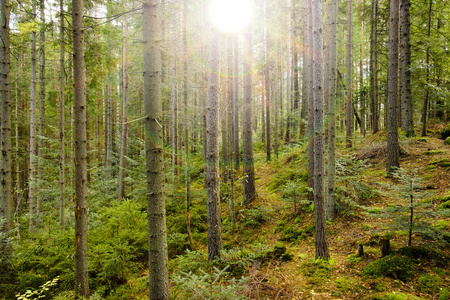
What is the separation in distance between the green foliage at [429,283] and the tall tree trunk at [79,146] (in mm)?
5988

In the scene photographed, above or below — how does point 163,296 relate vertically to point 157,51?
below

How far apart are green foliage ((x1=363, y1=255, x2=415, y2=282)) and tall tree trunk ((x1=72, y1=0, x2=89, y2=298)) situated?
548 centimetres

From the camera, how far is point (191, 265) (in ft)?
16.7

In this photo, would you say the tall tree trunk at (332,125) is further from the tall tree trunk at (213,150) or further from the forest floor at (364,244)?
the tall tree trunk at (213,150)

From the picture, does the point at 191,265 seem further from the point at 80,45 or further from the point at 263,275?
the point at 80,45

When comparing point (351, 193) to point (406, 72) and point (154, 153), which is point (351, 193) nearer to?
point (154, 153)

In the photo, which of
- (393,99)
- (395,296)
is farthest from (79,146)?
(393,99)

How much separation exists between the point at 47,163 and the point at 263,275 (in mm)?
10016

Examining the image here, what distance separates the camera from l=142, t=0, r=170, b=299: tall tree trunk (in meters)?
3.23

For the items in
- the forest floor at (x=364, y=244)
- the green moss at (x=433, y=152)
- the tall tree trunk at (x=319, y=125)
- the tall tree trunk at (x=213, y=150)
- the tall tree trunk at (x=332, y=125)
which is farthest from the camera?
the green moss at (x=433, y=152)

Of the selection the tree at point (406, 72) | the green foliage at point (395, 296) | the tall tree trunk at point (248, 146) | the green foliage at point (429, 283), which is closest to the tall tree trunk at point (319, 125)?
the green foliage at point (395, 296)

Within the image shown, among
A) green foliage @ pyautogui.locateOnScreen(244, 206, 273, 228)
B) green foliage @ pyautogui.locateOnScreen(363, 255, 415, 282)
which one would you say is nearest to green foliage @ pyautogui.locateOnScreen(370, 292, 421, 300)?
green foliage @ pyautogui.locateOnScreen(363, 255, 415, 282)

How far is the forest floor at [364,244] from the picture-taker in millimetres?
3717

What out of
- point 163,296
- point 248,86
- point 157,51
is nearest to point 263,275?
point 163,296
